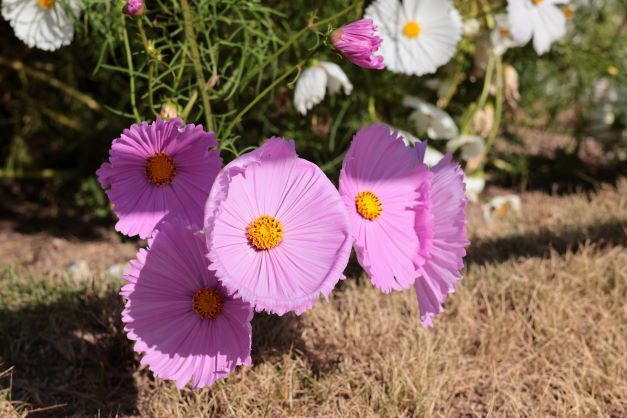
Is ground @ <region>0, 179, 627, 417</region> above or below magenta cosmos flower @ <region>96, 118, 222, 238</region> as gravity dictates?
below

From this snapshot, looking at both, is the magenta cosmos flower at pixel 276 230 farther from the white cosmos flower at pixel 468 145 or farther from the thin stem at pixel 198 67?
the white cosmos flower at pixel 468 145

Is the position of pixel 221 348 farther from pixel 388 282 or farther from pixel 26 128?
pixel 26 128

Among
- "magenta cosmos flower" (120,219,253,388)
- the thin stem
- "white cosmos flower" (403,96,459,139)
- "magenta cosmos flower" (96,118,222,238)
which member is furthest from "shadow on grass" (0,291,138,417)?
"white cosmos flower" (403,96,459,139)

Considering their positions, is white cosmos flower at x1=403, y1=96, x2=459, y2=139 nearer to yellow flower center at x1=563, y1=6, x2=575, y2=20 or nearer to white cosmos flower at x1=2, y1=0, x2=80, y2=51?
yellow flower center at x1=563, y1=6, x2=575, y2=20

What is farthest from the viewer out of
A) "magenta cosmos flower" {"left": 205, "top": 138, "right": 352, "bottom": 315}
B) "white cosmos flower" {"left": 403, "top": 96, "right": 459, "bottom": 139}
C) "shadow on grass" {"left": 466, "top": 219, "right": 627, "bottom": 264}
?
"white cosmos flower" {"left": 403, "top": 96, "right": 459, "bottom": 139}

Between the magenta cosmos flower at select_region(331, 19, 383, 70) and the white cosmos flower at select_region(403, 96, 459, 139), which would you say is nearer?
the magenta cosmos flower at select_region(331, 19, 383, 70)

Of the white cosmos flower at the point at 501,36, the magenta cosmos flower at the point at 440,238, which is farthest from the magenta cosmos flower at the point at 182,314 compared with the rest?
the white cosmos flower at the point at 501,36

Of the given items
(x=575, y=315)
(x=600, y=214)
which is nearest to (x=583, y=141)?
(x=600, y=214)
